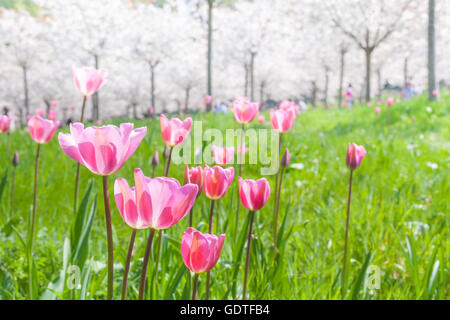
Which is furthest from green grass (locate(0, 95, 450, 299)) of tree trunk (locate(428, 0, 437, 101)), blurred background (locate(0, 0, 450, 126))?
blurred background (locate(0, 0, 450, 126))

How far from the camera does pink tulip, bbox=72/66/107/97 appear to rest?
1.06 m

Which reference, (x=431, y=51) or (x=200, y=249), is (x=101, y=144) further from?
(x=431, y=51)

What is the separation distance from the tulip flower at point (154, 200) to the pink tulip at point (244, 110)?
873 millimetres

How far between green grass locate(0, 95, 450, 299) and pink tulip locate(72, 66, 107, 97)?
0.27 meters

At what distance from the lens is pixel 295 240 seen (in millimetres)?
1545

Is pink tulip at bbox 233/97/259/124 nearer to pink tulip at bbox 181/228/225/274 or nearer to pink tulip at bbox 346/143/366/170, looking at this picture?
pink tulip at bbox 346/143/366/170

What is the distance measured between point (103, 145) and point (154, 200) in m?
0.10

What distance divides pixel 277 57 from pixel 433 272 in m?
24.6

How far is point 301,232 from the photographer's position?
5.45 feet

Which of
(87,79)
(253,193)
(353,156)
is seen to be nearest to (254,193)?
(253,193)

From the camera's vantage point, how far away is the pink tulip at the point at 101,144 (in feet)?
1.64
